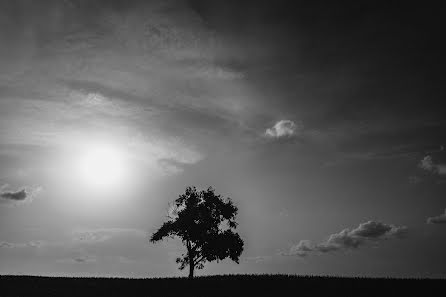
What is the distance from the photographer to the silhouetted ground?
3544 cm

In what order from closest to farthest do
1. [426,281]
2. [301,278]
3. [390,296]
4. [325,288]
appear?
[390,296], [325,288], [426,281], [301,278]

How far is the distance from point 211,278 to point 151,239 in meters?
12.1

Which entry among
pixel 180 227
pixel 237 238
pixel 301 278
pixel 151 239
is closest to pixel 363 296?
pixel 301 278

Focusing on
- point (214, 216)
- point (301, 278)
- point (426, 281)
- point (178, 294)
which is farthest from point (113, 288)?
point (426, 281)

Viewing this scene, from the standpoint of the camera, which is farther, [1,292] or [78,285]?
[78,285]

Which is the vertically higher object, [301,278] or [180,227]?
[180,227]

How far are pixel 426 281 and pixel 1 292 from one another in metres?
41.1

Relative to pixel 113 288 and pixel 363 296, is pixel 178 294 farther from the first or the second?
pixel 363 296

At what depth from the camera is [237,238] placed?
50969 millimetres

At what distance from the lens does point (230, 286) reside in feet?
130

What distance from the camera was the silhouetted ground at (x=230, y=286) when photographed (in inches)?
1395

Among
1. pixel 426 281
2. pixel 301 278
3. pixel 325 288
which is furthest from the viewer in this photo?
pixel 301 278

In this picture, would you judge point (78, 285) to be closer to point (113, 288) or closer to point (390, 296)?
point (113, 288)

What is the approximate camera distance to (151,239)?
5234 centimetres
